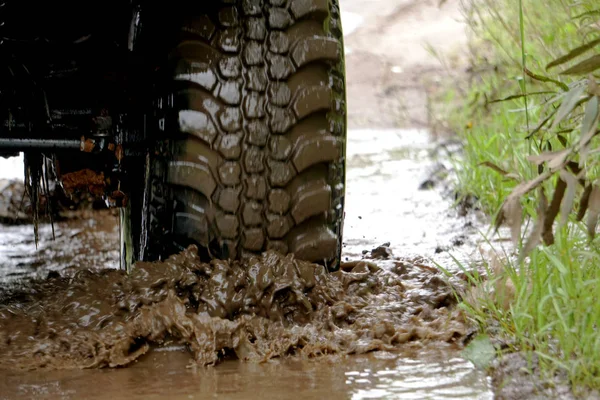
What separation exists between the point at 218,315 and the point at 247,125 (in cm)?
44

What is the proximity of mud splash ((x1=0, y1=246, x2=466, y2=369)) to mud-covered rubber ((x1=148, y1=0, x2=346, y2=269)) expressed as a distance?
0.25 ft

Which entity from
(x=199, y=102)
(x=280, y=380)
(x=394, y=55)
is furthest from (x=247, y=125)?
(x=394, y=55)

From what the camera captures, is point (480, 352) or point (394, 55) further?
point (394, 55)

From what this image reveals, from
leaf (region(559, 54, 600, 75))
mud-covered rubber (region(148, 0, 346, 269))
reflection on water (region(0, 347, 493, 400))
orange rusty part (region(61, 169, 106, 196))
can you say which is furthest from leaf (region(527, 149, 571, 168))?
orange rusty part (region(61, 169, 106, 196))

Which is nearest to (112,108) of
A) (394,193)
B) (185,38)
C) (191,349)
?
(185,38)

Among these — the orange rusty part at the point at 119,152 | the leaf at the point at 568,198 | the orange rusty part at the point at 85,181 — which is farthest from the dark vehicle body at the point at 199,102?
the leaf at the point at 568,198

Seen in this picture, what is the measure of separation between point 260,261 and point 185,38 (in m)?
0.55

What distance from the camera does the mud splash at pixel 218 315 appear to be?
6.09 ft

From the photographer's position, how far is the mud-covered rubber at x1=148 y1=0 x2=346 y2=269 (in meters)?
2.07

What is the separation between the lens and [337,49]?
7.07 ft

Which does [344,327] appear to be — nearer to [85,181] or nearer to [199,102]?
[199,102]

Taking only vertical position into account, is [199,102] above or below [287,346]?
above

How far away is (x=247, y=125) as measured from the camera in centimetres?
208

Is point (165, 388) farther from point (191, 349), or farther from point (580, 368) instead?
point (580, 368)
